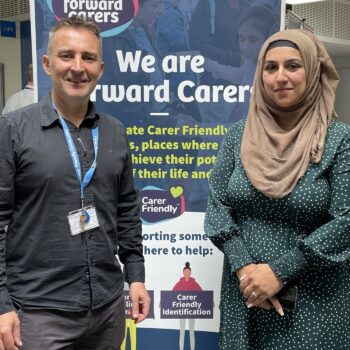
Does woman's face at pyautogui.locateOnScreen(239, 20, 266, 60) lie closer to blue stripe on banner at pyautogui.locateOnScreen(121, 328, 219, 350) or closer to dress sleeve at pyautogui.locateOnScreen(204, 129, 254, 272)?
dress sleeve at pyautogui.locateOnScreen(204, 129, 254, 272)

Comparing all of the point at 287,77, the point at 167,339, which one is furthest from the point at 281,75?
the point at 167,339

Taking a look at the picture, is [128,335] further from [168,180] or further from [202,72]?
[202,72]

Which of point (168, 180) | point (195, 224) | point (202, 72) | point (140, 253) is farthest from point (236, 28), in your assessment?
point (140, 253)

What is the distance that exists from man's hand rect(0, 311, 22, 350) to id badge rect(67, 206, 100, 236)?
273mm

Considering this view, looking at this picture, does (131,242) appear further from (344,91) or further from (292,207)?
(344,91)

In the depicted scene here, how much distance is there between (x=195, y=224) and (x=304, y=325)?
715 mm

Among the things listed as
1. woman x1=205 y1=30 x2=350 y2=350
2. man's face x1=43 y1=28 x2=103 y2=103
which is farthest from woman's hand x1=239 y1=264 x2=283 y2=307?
man's face x1=43 y1=28 x2=103 y2=103

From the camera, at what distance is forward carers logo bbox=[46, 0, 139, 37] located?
80.8 inches

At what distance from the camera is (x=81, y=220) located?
144 centimetres

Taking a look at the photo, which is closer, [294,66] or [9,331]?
[9,331]

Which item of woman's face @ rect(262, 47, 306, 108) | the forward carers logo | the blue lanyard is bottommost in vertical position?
the blue lanyard

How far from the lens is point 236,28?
2.08 meters

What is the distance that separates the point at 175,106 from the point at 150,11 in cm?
40

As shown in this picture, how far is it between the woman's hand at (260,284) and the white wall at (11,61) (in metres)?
6.07
